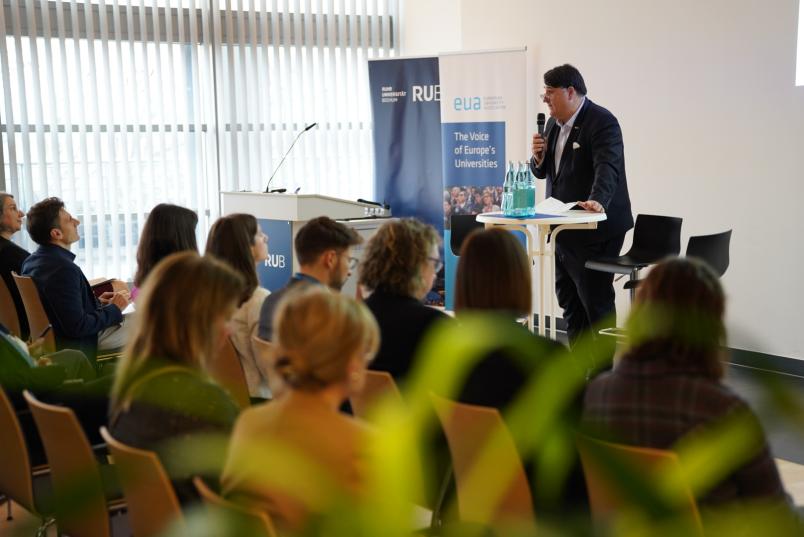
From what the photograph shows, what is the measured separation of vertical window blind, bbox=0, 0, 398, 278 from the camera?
22.4 feet

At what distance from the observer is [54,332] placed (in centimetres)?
389

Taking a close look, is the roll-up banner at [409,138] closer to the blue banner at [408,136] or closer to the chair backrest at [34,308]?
the blue banner at [408,136]

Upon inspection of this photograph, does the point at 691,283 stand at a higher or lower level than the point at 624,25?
lower

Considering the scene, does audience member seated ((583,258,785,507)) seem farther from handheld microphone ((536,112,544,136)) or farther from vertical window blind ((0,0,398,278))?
vertical window blind ((0,0,398,278))

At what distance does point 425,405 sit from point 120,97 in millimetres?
7080

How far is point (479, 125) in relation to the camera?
6980 mm

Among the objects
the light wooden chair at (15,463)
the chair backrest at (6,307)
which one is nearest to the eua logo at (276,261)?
the chair backrest at (6,307)

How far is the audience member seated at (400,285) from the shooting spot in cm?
249

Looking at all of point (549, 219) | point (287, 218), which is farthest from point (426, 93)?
point (549, 219)

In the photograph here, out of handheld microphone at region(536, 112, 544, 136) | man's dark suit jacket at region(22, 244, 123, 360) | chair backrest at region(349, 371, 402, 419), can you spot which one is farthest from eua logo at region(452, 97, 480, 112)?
chair backrest at region(349, 371, 402, 419)

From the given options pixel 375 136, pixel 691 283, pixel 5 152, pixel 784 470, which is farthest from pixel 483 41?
pixel 691 283

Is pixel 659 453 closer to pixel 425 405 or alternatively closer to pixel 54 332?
pixel 425 405

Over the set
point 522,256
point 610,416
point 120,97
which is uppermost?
point 120,97

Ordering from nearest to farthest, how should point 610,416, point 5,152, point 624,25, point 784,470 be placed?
point 610,416
point 784,470
point 624,25
point 5,152
